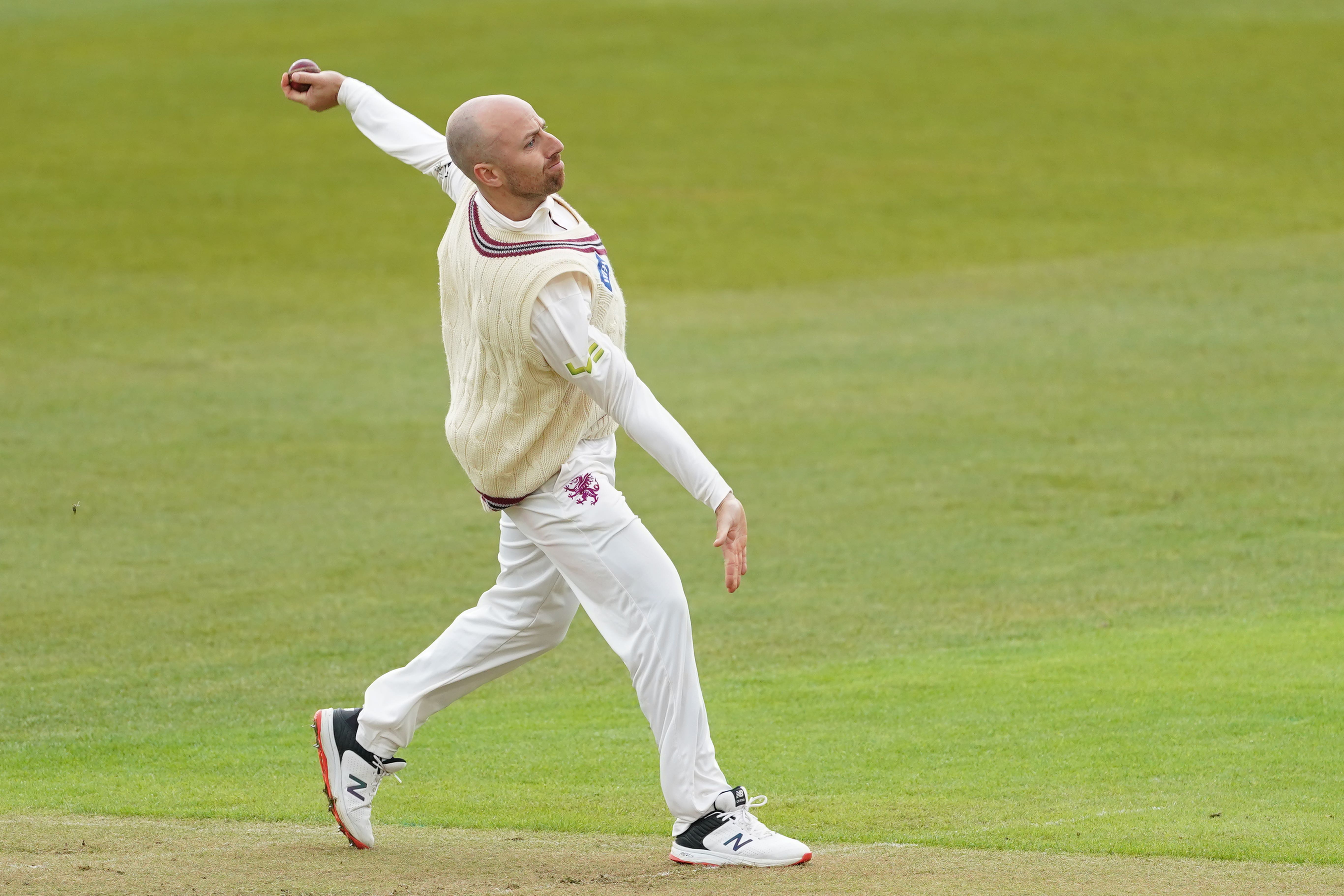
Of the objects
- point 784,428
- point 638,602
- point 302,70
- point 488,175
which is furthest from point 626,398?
point 784,428

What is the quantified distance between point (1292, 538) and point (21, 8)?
40.3 m

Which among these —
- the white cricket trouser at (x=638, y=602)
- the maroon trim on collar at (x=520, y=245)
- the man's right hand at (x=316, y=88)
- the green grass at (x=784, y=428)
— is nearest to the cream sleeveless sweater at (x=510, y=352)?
the maroon trim on collar at (x=520, y=245)

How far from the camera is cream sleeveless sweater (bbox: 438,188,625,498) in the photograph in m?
5.39

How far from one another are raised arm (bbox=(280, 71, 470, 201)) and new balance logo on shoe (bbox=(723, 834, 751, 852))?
231 cm

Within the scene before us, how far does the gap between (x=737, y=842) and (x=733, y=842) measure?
0.5 inches

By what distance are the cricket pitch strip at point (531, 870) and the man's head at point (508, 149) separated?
2025mm

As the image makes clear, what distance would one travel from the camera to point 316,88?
6.60 meters

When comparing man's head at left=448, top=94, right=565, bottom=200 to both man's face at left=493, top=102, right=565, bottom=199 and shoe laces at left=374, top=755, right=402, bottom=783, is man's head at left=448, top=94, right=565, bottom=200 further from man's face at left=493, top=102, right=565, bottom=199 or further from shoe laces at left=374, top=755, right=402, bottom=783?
shoe laces at left=374, top=755, right=402, bottom=783

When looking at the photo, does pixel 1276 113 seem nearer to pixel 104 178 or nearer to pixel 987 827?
pixel 104 178

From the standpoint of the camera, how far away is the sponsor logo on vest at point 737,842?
219 inches

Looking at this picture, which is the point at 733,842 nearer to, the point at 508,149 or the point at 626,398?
the point at 626,398

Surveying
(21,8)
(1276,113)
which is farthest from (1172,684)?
(21,8)

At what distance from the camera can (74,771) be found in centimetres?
725

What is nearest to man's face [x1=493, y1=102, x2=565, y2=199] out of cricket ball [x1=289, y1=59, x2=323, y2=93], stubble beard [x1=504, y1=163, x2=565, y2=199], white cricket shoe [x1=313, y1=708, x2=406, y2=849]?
stubble beard [x1=504, y1=163, x2=565, y2=199]
